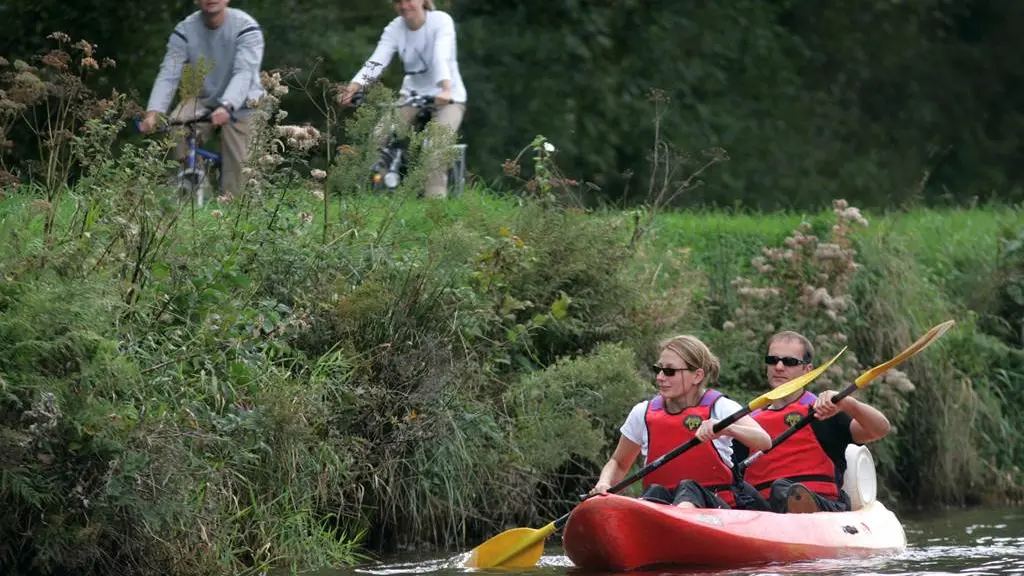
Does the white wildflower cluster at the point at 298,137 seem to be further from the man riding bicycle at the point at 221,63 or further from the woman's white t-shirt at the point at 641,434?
the man riding bicycle at the point at 221,63

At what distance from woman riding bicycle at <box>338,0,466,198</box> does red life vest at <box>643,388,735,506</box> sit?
14.1ft

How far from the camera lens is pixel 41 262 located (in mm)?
7613

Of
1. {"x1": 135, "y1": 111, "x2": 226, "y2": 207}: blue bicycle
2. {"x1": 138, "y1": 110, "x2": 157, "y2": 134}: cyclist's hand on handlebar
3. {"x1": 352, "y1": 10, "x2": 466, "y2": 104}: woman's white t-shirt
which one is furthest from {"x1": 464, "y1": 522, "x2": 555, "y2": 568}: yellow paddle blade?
{"x1": 352, "y1": 10, "x2": 466, "y2": 104}: woman's white t-shirt

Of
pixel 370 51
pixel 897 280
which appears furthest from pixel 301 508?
pixel 370 51

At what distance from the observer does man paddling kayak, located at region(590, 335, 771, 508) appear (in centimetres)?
866

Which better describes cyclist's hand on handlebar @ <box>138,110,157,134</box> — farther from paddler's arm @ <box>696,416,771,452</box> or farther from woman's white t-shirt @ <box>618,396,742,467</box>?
paddler's arm @ <box>696,416,771,452</box>

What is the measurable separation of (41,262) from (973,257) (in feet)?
28.9

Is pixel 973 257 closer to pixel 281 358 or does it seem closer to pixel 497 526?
pixel 497 526

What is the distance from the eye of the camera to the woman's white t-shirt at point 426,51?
1277cm

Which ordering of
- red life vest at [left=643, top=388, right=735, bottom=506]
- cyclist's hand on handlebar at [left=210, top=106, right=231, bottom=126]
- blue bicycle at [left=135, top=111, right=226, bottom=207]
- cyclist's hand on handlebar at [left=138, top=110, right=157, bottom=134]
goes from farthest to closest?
cyclist's hand on handlebar at [left=210, top=106, right=231, bottom=126], cyclist's hand on handlebar at [left=138, top=110, right=157, bottom=134], blue bicycle at [left=135, top=111, right=226, bottom=207], red life vest at [left=643, top=388, right=735, bottom=506]

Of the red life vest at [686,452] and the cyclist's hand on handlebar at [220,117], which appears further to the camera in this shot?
the cyclist's hand on handlebar at [220,117]

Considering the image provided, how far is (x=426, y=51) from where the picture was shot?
12859 millimetres

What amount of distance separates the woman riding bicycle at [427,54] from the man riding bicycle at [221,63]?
100 cm

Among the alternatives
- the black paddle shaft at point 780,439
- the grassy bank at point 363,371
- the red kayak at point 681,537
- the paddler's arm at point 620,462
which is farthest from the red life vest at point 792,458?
the grassy bank at point 363,371
